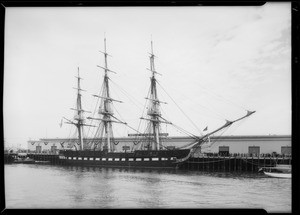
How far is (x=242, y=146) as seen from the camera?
28.5ft

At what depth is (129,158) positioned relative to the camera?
1206 centimetres

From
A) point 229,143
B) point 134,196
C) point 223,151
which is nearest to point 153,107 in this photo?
point 229,143

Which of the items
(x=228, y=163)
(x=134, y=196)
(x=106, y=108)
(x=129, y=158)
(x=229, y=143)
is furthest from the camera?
(x=129, y=158)

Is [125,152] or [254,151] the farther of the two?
[125,152]

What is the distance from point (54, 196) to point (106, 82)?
9.61 feet

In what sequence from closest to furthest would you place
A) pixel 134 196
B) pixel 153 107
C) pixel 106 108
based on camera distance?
pixel 134 196 → pixel 153 107 → pixel 106 108

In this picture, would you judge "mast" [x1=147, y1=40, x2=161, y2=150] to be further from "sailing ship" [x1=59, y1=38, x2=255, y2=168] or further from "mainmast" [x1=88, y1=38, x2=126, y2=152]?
"mainmast" [x1=88, y1=38, x2=126, y2=152]

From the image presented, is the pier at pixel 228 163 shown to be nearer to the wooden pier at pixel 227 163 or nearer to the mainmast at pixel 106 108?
the wooden pier at pixel 227 163

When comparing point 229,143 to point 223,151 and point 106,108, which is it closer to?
point 223,151

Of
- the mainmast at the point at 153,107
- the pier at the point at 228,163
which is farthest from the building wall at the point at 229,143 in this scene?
the mainmast at the point at 153,107

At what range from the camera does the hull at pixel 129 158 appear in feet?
36.0
